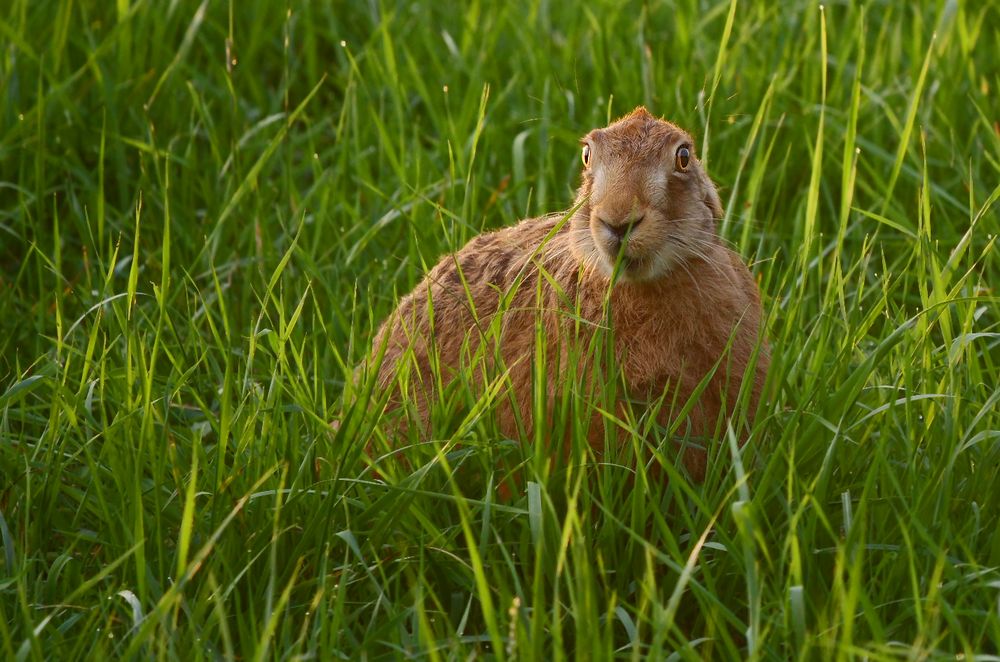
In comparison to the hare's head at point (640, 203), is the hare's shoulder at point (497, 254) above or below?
below

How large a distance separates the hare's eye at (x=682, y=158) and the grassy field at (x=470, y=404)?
426 millimetres

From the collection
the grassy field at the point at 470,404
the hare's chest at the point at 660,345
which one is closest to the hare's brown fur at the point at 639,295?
the hare's chest at the point at 660,345

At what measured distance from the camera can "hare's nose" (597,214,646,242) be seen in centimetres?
339

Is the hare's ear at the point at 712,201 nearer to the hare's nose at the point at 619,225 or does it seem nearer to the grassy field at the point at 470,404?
the grassy field at the point at 470,404

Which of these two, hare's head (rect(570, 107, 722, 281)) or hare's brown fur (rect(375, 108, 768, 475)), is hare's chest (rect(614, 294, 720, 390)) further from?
hare's head (rect(570, 107, 722, 281))

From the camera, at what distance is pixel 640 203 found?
345cm

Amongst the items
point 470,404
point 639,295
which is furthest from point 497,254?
point 470,404

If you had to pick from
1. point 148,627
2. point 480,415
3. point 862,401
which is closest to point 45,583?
point 148,627

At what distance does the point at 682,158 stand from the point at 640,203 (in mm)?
296

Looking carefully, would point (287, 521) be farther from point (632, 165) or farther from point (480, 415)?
point (632, 165)

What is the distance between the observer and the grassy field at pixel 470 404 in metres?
3.05

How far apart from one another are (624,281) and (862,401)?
738 millimetres

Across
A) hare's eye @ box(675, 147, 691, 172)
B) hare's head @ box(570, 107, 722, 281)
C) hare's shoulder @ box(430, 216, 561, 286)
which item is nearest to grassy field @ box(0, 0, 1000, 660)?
hare's shoulder @ box(430, 216, 561, 286)

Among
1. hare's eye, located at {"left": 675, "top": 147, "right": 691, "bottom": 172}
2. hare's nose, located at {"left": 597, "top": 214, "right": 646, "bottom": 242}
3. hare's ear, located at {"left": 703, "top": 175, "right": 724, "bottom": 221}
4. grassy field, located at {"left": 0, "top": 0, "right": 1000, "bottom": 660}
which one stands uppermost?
hare's eye, located at {"left": 675, "top": 147, "right": 691, "bottom": 172}
